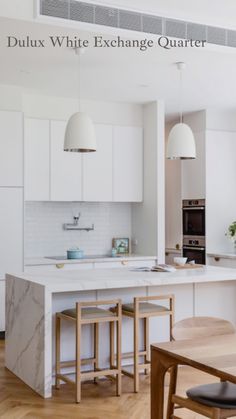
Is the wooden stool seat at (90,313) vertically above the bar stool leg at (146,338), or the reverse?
the wooden stool seat at (90,313)

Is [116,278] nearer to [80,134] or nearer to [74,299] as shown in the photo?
[74,299]

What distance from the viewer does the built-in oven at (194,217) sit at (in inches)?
290

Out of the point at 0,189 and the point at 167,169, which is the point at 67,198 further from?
the point at 167,169

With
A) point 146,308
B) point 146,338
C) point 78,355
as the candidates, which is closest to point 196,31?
point 146,308

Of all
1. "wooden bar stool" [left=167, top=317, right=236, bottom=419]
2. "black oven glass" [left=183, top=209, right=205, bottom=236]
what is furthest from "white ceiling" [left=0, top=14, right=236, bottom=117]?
"wooden bar stool" [left=167, top=317, right=236, bottom=419]

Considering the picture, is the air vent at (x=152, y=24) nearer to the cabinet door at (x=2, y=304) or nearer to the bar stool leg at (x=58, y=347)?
the bar stool leg at (x=58, y=347)

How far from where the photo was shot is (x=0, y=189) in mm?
6043

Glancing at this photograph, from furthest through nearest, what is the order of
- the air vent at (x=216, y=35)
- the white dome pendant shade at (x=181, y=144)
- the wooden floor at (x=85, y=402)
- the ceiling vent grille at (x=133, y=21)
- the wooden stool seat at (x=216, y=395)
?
the white dome pendant shade at (x=181, y=144) → the air vent at (x=216, y=35) → the ceiling vent grille at (x=133, y=21) → the wooden floor at (x=85, y=402) → the wooden stool seat at (x=216, y=395)

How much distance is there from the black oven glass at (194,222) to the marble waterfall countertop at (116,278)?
2309mm

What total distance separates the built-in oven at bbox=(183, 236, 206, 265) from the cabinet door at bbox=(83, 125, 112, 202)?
1.31m

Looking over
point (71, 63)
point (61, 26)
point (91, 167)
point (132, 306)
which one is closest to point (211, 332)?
point (132, 306)

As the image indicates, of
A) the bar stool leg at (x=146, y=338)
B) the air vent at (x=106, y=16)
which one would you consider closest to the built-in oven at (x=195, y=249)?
the bar stool leg at (x=146, y=338)

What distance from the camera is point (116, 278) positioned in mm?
4383

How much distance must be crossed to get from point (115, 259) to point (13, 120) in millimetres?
1974
